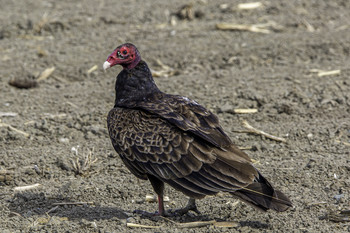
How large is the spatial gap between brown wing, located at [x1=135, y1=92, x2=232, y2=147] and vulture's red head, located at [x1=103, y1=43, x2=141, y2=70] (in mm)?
463

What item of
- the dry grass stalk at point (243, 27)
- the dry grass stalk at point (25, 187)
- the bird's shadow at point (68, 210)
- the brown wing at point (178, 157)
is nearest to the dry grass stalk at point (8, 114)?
the dry grass stalk at point (25, 187)

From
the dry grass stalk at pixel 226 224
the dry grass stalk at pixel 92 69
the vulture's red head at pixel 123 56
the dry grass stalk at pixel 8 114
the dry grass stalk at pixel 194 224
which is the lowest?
the dry grass stalk at pixel 226 224

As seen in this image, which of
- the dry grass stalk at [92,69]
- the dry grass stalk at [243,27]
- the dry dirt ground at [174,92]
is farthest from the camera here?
the dry grass stalk at [243,27]

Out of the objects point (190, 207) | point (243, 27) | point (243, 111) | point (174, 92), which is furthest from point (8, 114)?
point (243, 27)

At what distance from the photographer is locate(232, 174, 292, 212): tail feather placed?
4.46 metres

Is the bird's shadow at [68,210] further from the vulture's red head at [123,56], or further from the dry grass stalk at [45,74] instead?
the dry grass stalk at [45,74]

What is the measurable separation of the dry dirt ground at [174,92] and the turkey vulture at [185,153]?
1.13 ft

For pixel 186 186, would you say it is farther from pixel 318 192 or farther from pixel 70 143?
pixel 70 143

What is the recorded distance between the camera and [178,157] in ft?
15.5

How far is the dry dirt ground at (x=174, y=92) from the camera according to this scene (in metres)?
5.12

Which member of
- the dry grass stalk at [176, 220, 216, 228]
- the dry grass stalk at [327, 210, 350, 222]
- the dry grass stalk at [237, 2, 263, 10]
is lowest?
the dry grass stalk at [327, 210, 350, 222]

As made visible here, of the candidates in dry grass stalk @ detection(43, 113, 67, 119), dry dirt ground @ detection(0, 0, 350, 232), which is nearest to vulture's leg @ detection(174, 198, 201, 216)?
dry dirt ground @ detection(0, 0, 350, 232)

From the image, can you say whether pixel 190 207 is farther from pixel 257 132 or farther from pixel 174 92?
A: pixel 174 92

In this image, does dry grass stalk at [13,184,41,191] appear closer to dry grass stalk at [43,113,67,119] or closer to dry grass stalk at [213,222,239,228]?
dry grass stalk at [43,113,67,119]
